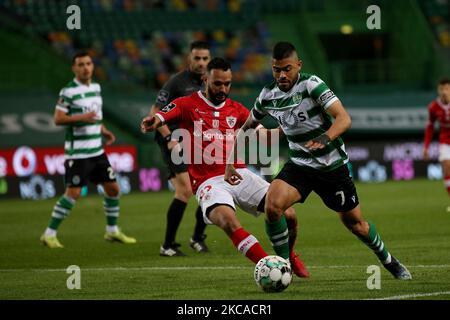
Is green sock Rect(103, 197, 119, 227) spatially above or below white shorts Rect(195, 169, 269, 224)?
below

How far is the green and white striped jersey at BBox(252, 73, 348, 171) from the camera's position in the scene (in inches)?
338

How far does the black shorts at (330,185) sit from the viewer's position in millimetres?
8617

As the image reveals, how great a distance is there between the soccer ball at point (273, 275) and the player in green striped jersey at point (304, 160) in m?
0.59

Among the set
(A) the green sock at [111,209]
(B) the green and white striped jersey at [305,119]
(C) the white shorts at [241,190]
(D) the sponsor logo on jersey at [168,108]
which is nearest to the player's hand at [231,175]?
(C) the white shorts at [241,190]

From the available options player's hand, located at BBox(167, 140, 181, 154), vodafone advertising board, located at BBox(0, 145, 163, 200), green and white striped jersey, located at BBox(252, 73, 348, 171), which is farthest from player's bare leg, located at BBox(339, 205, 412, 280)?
vodafone advertising board, located at BBox(0, 145, 163, 200)

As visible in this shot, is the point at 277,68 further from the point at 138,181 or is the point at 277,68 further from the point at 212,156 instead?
the point at 138,181

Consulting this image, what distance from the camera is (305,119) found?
864 cm

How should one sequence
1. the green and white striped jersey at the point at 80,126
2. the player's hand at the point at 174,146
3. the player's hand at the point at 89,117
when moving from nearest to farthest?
1. the player's hand at the point at 174,146
2. the player's hand at the point at 89,117
3. the green and white striped jersey at the point at 80,126

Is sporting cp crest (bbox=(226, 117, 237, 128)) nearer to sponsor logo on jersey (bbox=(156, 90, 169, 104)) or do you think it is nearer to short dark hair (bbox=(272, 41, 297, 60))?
short dark hair (bbox=(272, 41, 297, 60))

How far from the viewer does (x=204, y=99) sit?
9633mm

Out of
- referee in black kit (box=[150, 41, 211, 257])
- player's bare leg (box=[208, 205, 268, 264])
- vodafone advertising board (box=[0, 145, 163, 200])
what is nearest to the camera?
player's bare leg (box=[208, 205, 268, 264])

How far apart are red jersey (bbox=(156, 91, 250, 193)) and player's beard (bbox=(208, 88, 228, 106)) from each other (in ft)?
0.18

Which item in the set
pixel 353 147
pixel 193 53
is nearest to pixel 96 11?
pixel 353 147

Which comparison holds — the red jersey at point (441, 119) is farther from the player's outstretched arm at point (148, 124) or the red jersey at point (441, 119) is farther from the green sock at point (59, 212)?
the player's outstretched arm at point (148, 124)
